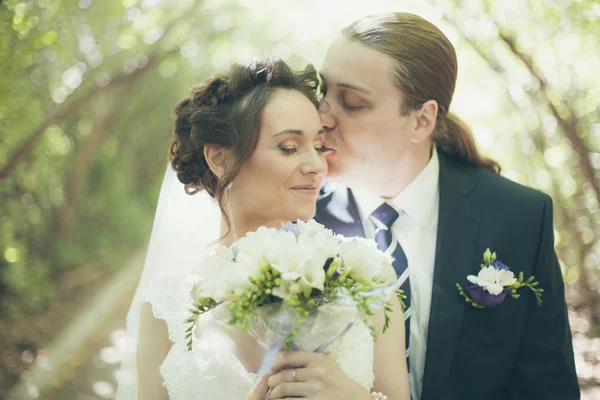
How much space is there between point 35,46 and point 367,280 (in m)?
3.47

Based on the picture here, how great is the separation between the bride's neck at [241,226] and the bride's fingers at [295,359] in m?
0.69

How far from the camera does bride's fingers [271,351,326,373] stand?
1.98 m

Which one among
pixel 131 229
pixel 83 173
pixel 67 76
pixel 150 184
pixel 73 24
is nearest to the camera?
pixel 73 24

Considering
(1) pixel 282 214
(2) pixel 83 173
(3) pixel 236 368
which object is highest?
(2) pixel 83 173

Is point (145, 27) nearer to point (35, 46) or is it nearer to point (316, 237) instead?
point (35, 46)

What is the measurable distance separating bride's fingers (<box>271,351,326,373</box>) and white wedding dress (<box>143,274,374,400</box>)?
0.29 metres

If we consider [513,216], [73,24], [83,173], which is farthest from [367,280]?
[83,173]

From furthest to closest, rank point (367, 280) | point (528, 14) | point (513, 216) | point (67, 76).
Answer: point (67, 76) < point (528, 14) < point (513, 216) < point (367, 280)

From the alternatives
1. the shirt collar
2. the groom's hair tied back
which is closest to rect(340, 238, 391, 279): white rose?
the shirt collar

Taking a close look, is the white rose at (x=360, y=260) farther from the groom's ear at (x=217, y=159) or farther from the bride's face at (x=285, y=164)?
the groom's ear at (x=217, y=159)

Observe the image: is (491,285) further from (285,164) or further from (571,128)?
(571,128)

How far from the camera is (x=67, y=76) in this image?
637cm

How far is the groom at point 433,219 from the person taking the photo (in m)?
2.84

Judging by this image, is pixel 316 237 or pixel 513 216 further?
pixel 513 216
